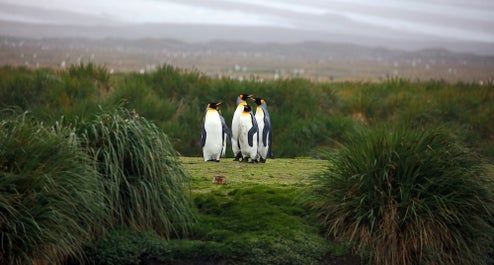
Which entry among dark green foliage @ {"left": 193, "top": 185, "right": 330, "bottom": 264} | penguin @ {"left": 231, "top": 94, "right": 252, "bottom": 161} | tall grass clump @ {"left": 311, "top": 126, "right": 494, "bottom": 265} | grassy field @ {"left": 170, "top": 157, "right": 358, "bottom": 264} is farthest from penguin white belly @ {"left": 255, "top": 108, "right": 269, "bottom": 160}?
tall grass clump @ {"left": 311, "top": 126, "right": 494, "bottom": 265}

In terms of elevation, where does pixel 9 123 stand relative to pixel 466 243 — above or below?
above

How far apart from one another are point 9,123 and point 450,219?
16.0 ft

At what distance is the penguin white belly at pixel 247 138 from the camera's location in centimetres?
1159

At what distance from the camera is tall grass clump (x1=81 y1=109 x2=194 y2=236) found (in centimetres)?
794

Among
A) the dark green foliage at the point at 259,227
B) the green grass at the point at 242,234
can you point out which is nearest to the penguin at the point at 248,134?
the green grass at the point at 242,234

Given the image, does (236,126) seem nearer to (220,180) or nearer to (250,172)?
(250,172)

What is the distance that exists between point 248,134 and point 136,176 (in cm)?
367

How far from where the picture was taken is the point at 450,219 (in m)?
8.08

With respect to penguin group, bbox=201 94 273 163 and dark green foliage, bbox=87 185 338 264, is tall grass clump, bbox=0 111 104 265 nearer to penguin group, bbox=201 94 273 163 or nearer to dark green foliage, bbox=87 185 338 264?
dark green foliage, bbox=87 185 338 264

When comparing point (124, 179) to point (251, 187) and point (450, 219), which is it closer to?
point (251, 187)

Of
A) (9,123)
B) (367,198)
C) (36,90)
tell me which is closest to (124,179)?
(9,123)

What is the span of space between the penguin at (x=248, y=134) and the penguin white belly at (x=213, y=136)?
0.34 m

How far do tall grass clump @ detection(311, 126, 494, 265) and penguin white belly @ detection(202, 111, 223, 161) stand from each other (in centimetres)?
355

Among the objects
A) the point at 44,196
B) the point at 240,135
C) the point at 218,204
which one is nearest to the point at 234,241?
the point at 218,204
